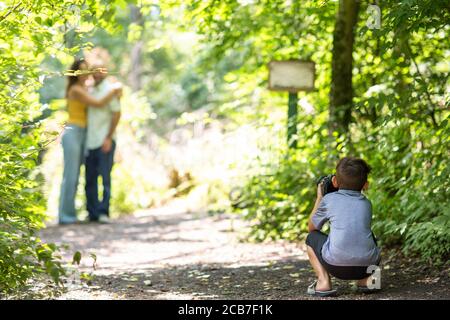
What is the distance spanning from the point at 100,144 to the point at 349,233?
587 centimetres

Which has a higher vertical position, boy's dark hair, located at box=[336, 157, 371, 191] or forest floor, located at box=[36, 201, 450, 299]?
boy's dark hair, located at box=[336, 157, 371, 191]

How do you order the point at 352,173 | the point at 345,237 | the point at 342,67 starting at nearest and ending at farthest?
the point at 345,237 → the point at 352,173 → the point at 342,67

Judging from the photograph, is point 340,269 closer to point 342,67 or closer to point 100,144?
point 342,67

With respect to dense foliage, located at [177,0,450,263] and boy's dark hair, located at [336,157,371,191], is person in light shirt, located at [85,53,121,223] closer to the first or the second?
dense foliage, located at [177,0,450,263]

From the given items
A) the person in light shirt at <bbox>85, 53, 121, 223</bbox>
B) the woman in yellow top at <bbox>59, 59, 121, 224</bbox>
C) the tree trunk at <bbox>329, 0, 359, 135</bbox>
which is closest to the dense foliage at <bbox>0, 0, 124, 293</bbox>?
the tree trunk at <bbox>329, 0, 359, 135</bbox>

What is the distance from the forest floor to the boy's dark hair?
0.69m

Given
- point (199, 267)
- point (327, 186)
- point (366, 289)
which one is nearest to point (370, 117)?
point (199, 267)

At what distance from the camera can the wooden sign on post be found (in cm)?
881

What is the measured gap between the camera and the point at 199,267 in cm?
685

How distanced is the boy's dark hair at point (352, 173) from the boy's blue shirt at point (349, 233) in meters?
0.05

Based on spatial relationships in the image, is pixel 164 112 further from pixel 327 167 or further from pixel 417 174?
pixel 417 174

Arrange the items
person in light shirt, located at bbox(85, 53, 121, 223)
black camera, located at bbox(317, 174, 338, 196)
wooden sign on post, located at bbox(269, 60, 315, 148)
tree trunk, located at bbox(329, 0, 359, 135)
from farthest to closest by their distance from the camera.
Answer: person in light shirt, located at bbox(85, 53, 121, 223) → wooden sign on post, located at bbox(269, 60, 315, 148) → tree trunk, located at bbox(329, 0, 359, 135) → black camera, located at bbox(317, 174, 338, 196)
